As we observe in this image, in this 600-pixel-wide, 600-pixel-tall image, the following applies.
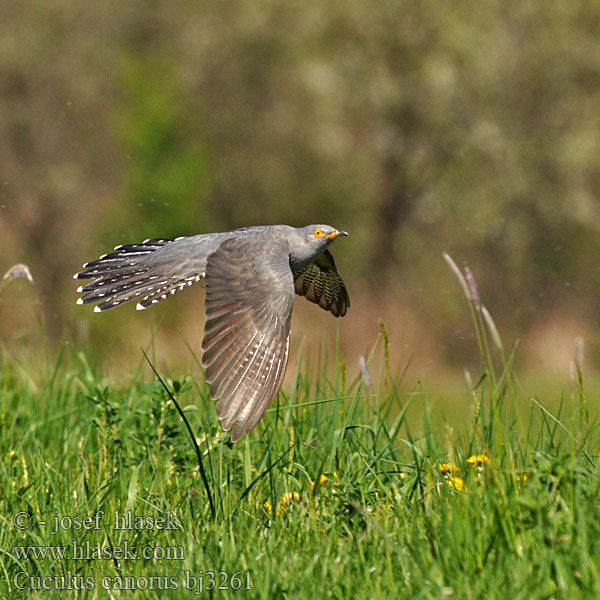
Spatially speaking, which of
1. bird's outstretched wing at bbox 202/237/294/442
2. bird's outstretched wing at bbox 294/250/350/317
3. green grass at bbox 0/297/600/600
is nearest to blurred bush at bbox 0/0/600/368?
bird's outstretched wing at bbox 294/250/350/317

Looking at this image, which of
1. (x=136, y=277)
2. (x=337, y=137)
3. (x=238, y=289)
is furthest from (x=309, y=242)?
(x=337, y=137)

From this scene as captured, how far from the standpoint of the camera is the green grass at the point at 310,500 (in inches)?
Answer: 114

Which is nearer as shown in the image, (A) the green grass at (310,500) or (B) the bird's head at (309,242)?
(A) the green grass at (310,500)

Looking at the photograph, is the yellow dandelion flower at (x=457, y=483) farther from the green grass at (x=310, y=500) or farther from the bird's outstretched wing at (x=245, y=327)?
the bird's outstretched wing at (x=245, y=327)

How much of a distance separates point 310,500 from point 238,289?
138 cm

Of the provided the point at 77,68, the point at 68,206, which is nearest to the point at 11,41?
the point at 77,68

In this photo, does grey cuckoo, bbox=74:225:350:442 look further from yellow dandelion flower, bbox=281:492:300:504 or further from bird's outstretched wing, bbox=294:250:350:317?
yellow dandelion flower, bbox=281:492:300:504

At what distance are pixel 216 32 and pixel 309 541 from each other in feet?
76.6

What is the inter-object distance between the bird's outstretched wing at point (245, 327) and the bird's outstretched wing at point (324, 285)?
0.93 m

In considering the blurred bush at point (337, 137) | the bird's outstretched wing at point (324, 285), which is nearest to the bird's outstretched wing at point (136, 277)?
the bird's outstretched wing at point (324, 285)

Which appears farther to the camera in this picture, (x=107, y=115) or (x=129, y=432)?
(x=107, y=115)

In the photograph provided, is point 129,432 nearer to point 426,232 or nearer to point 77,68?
point 426,232

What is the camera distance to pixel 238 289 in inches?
187

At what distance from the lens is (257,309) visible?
4637 mm
